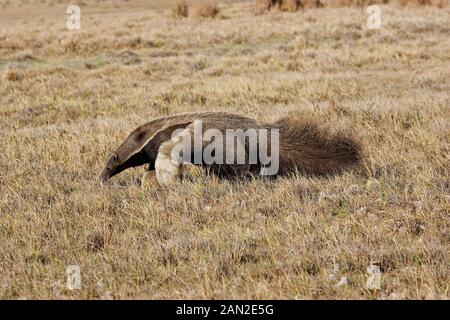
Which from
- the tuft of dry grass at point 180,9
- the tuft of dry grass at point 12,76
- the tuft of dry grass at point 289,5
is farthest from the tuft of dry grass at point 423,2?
the tuft of dry grass at point 12,76

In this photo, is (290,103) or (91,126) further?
(290,103)

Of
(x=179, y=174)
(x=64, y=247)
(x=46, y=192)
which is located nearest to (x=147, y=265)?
(x=64, y=247)

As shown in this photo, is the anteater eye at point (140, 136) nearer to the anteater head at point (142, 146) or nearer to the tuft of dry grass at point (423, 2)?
the anteater head at point (142, 146)

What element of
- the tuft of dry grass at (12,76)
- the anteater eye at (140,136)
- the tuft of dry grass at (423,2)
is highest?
the tuft of dry grass at (423,2)

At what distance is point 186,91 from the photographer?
1070 centimetres

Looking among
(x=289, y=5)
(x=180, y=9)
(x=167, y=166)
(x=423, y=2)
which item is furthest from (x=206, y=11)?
(x=167, y=166)

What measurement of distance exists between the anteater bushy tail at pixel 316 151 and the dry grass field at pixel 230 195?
139 millimetres

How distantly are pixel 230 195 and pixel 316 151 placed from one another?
0.89 meters

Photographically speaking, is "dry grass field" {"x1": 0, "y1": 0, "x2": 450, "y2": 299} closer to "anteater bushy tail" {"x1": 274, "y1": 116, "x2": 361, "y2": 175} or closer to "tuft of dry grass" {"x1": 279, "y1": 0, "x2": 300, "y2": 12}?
"anteater bushy tail" {"x1": 274, "y1": 116, "x2": 361, "y2": 175}

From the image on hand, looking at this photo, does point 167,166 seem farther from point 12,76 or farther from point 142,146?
point 12,76

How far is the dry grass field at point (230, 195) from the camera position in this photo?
3.46m

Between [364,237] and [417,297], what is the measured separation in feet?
2.82

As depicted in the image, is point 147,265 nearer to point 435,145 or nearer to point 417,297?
point 417,297

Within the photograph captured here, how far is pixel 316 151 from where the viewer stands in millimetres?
Result: 5242
